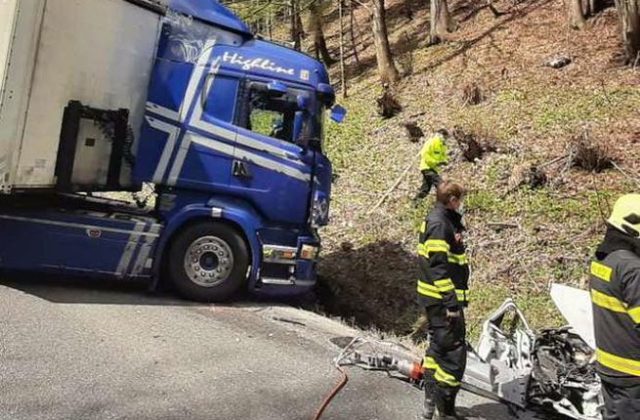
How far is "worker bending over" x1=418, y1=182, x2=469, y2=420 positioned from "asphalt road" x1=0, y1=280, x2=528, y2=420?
47 cm

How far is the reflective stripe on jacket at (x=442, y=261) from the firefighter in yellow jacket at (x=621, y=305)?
50.4 inches

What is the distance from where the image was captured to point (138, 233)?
25.8 ft

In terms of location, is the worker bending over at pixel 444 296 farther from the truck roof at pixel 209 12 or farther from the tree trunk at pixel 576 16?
the tree trunk at pixel 576 16

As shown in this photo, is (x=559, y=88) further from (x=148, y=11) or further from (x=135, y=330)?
(x=135, y=330)

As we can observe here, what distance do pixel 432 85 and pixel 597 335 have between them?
13.7 meters

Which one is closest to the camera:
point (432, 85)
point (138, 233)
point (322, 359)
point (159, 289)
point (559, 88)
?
point (322, 359)

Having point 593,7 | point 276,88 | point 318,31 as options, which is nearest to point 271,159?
point 276,88

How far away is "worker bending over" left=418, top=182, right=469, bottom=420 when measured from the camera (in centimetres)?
486

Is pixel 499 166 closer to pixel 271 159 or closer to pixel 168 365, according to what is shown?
pixel 271 159

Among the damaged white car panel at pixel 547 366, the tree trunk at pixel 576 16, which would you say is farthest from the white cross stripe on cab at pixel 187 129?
the tree trunk at pixel 576 16

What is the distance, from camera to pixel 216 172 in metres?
8.06

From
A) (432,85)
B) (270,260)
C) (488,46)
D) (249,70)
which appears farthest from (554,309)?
(488,46)

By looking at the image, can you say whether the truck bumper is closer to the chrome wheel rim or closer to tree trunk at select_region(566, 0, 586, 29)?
the chrome wheel rim

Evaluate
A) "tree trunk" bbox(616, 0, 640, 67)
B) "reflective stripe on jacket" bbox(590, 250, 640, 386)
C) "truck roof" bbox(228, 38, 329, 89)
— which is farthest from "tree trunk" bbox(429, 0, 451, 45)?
"reflective stripe on jacket" bbox(590, 250, 640, 386)
